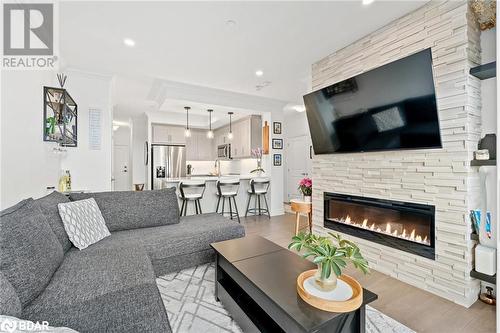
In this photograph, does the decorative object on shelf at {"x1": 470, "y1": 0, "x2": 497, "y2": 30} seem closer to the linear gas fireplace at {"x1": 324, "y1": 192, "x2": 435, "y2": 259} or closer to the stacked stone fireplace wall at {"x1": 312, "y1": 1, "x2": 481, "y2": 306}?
the stacked stone fireplace wall at {"x1": 312, "y1": 1, "x2": 481, "y2": 306}

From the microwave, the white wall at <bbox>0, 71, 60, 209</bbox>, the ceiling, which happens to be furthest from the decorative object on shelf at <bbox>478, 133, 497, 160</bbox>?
the microwave

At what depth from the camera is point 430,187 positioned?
212cm

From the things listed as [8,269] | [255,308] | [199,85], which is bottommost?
[255,308]

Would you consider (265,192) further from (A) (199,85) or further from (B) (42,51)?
(B) (42,51)

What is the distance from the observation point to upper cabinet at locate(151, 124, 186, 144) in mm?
6289

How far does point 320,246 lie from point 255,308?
→ 751mm

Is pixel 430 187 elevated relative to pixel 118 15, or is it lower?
lower

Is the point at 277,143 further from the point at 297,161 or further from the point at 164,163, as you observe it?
the point at 164,163

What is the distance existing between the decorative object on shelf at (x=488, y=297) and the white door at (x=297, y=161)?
458 cm

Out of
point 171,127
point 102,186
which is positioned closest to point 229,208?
point 102,186

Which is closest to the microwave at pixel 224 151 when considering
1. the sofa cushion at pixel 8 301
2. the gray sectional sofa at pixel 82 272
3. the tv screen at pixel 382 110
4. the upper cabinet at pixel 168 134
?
the upper cabinet at pixel 168 134

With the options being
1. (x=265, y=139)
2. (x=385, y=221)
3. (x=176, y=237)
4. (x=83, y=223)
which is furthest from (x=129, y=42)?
(x=385, y=221)

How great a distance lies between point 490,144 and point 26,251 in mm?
3410

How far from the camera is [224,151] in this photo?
693 centimetres
